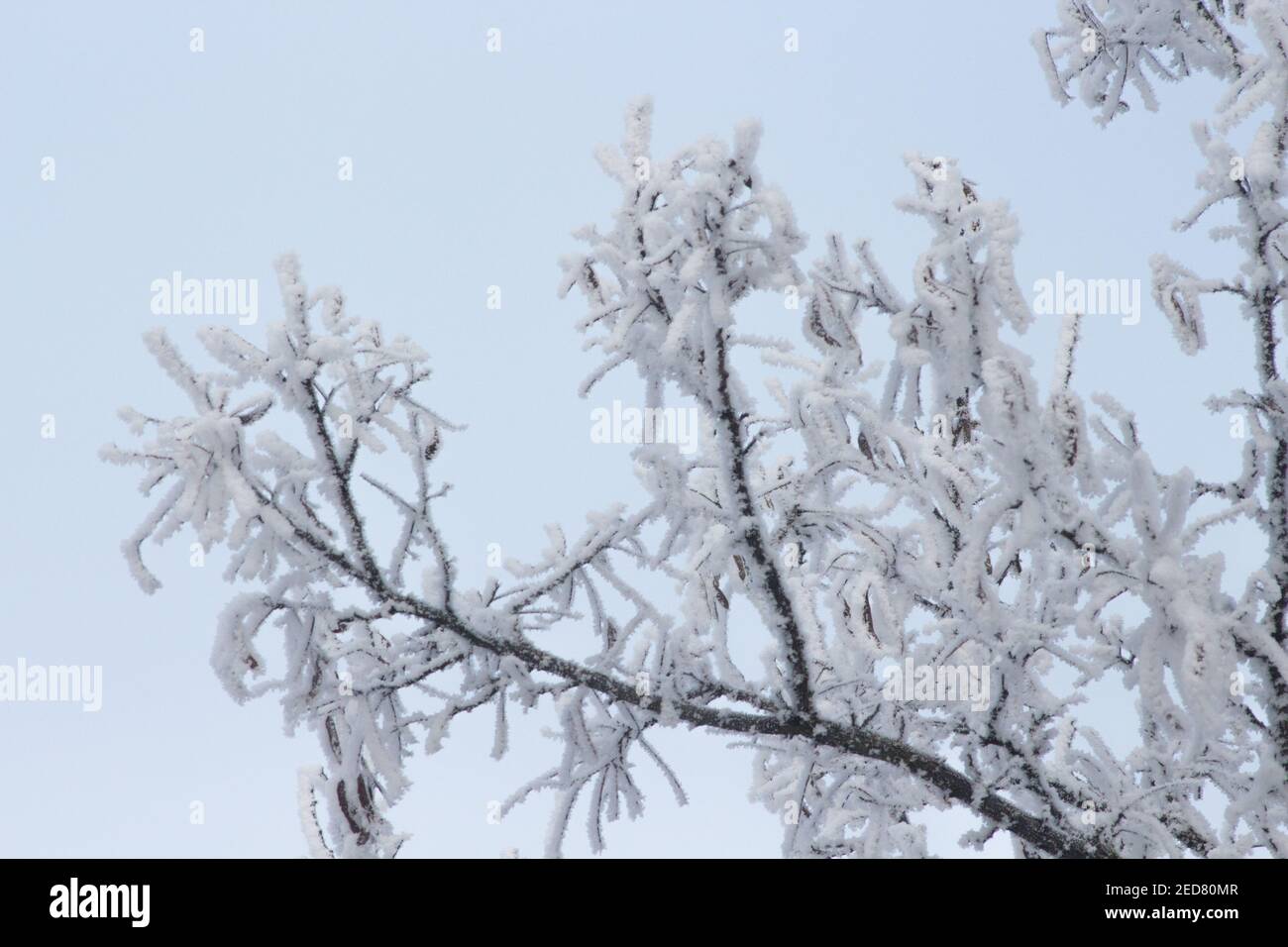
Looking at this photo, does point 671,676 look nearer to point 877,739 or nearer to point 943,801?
point 877,739

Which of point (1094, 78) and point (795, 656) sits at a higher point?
point (1094, 78)

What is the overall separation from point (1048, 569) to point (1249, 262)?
4.42ft

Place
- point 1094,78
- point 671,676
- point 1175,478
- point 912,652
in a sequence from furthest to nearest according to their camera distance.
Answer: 1. point 1094,78
2. point 912,652
3. point 671,676
4. point 1175,478
